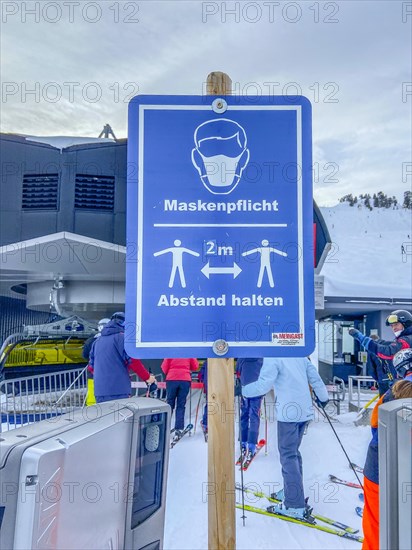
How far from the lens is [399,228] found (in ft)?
192

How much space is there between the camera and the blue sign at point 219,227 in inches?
73.0

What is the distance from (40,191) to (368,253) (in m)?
36.0

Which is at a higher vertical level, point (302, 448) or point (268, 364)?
point (268, 364)

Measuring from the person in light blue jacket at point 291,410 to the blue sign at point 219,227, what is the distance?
9.69 feet

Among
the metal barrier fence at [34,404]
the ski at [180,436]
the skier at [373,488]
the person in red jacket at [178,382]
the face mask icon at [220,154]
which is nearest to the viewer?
the face mask icon at [220,154]

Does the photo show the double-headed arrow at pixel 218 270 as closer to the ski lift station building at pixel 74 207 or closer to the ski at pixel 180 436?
the ski at pixel 180 436

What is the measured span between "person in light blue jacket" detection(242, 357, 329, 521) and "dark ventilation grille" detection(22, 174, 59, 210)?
12.0 m

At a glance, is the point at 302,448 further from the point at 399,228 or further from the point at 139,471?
the point at 399,228

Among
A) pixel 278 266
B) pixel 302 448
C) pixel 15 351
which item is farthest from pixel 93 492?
pixel 15 351

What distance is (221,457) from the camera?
1.85 meters

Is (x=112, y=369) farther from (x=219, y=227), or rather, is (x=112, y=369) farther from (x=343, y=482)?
(x=219, y=227)

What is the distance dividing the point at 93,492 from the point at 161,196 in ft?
3.76

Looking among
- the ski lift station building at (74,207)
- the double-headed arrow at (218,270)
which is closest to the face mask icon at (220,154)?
the double-headed arrow at (218,270)

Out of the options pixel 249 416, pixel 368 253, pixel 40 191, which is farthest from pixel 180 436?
pixel 368 253
